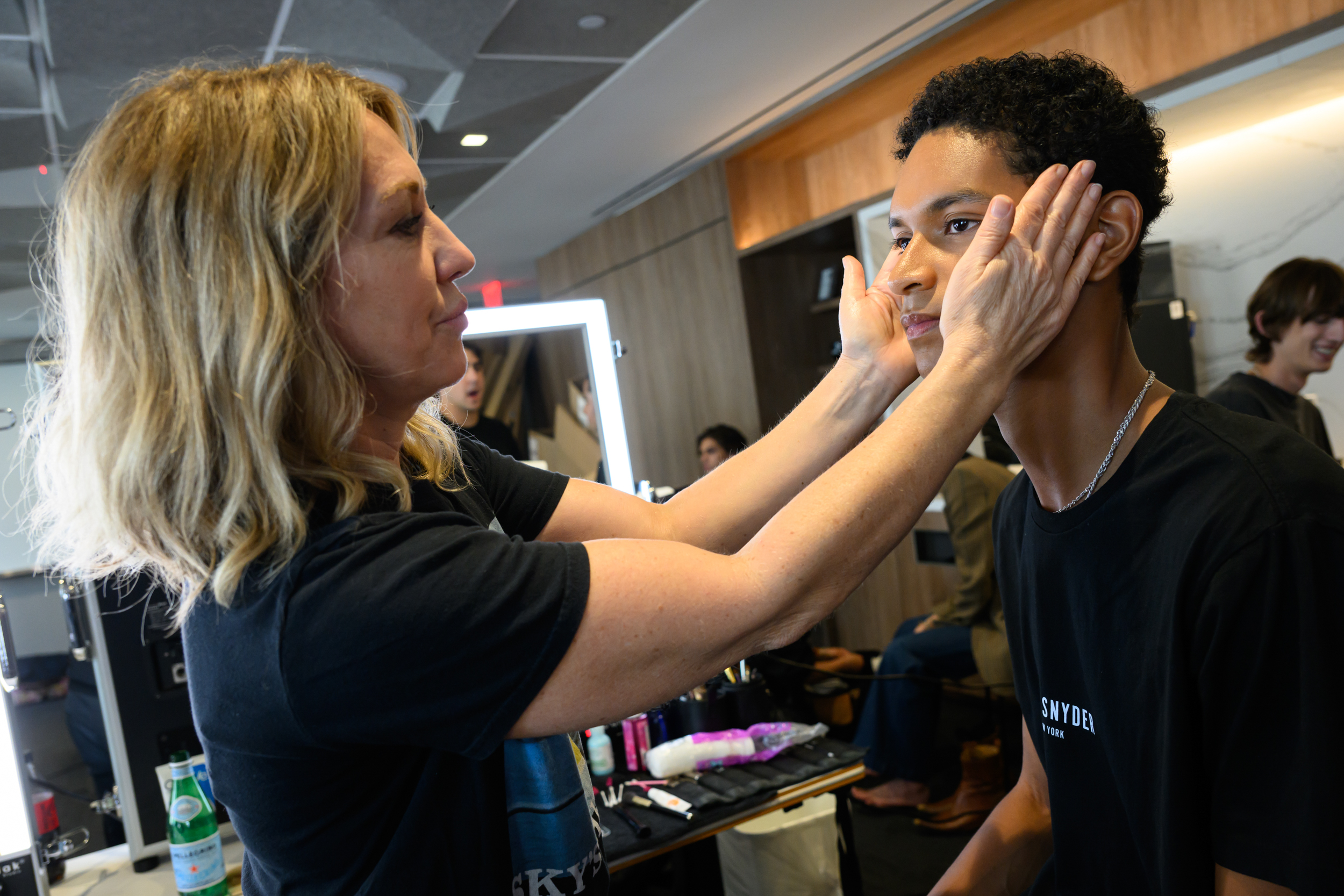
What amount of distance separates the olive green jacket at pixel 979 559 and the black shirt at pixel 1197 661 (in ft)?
7.24

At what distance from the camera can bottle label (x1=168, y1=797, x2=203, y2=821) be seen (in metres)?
1.58

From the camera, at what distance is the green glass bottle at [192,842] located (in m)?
1.56

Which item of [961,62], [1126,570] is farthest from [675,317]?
[1126,570]

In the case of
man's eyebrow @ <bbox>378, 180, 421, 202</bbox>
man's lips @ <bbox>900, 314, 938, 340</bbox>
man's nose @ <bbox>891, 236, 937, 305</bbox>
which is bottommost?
man's lips @ <bbox>900, 314, 938, 340</bbox>

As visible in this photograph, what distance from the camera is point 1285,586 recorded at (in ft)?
2.71

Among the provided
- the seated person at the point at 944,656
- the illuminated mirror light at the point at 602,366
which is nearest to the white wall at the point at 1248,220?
the seated person at the point at 944,656

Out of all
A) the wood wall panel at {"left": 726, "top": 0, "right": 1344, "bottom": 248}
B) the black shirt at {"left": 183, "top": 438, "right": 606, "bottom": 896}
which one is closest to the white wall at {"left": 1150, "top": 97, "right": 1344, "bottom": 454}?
the wood wall panel at {"left": 726, "top": 0, "right": 1344, "bottom": 248}

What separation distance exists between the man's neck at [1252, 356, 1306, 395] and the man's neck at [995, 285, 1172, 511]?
248cm

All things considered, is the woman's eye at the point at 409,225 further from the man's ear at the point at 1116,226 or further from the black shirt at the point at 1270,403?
the black shirt at the point at 1270,403

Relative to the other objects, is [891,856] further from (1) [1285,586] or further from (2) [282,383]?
(2) [282,383]

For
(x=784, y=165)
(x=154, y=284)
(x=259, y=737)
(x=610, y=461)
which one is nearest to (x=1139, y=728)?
(x=259, y=737)

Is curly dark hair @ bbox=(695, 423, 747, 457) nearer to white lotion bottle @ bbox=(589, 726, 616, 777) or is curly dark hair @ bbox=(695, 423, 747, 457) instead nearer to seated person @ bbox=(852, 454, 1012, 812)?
seated person @ bbox=(852, 454, 1012, 812)

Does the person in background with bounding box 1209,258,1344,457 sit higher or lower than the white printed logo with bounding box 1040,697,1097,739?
higher

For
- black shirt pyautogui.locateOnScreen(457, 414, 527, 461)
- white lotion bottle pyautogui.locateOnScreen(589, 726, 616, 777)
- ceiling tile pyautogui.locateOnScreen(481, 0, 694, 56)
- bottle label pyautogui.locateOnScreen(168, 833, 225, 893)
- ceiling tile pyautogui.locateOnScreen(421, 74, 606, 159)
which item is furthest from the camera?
black shirt pyautogui.locateOnScreen(457, 414, 527, 461)
